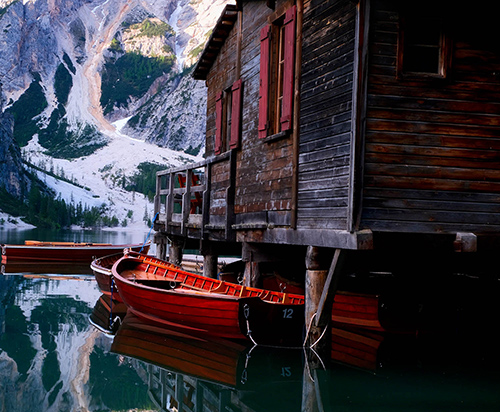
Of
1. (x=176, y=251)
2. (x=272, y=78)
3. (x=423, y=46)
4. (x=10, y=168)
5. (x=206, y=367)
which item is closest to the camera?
(x=423, y=46)

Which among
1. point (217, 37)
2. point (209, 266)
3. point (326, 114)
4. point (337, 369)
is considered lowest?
point (337, 369)

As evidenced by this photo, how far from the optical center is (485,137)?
9.23 metres

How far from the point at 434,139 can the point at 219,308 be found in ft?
16.4

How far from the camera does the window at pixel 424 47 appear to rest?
925 centimetres

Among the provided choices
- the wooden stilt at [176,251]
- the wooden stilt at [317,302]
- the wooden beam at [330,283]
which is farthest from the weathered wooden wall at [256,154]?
the wooden stilt at [176,251]

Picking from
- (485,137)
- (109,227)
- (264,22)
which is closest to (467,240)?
(485,137)

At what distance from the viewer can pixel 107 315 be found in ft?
51.1

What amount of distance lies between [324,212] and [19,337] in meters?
7.37

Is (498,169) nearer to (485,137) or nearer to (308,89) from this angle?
(485,137)

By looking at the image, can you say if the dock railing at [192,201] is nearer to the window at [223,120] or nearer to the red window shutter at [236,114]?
the red window shutter at [236,114]

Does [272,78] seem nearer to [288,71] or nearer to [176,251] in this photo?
[288,71]

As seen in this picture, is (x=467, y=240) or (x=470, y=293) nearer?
(x=467, y=240)

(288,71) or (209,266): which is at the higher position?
(288,71)

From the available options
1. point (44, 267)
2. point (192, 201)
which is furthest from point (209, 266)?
point (44, 267)
